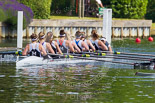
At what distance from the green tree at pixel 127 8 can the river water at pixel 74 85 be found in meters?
38.6

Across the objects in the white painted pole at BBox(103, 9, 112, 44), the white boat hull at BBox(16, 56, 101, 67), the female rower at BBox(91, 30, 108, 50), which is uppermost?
the white painted pole at BBox(103, 9, 112, 44)

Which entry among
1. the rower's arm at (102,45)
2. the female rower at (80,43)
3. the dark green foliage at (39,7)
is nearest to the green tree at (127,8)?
the dark green foliage at (39,7)

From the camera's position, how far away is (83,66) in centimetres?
2681

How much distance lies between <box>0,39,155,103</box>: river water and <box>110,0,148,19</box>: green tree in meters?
38.6

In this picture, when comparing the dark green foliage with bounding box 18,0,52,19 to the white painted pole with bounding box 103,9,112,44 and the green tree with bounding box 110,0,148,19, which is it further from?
the white painted pole with bounding box 103,9,112,44

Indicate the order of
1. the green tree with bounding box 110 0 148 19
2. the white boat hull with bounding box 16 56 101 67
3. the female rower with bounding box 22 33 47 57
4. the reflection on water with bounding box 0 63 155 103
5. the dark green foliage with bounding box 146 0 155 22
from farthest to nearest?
the dark green foliage with bounding box 146 0 155 22
the green tree with bounding box 110 0 148 19
the female rower with bounding box 22 33 47 57
the white boat hull with bounding box 16 56 101 67
the reflection on water with bounding box 0 63 155 103

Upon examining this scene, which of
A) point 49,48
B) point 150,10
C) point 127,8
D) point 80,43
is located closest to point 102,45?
point 80,43

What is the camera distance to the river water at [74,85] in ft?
55.5

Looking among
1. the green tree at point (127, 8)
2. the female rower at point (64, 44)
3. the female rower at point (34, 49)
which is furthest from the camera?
the green tree at point (127, 8)

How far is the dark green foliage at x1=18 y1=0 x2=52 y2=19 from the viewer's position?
5456 centimetres

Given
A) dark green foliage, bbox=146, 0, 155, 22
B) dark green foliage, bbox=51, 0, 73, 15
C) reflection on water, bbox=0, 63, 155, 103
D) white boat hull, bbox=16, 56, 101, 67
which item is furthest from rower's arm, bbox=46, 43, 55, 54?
dark green foliage, bbox=146, 0, 155, 22

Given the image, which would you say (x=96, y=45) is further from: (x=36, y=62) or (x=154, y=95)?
(x=154, y=95)

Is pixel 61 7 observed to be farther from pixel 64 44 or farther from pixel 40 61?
A: pixel 40 61

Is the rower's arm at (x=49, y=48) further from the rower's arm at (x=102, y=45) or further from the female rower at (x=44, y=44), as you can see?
the rower's arm at (x=102, y=45)
